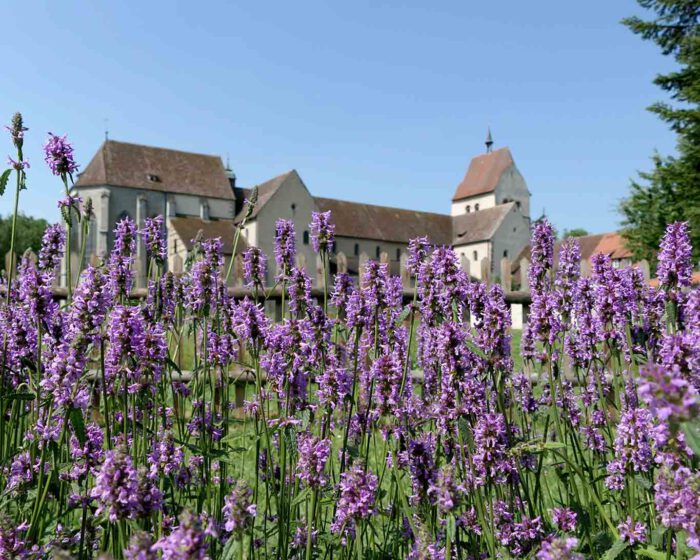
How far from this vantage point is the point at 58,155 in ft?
9.12

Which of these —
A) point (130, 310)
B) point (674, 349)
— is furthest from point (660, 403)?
point (130, 310)

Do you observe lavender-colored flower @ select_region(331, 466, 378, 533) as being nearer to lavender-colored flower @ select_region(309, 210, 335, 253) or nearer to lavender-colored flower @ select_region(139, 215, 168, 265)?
lavender-colored flower @ select_region(309, 210, 335, 253)

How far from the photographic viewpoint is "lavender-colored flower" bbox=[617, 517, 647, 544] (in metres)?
2.21

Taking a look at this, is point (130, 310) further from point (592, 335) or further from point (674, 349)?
point (592, 335)

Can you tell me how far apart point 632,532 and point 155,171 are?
5395 centimetres

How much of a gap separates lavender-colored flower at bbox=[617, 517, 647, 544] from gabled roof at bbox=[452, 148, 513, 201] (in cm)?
6414

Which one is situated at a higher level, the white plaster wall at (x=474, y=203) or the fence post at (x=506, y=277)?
the white plaster wall at (x=474, y=203)

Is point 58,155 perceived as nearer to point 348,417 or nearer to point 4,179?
point 4,179

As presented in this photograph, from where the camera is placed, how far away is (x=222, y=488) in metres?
2.76

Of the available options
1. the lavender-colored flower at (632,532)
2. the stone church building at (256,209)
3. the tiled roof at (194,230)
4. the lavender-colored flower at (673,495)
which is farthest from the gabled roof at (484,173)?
the lavender-colored flower at (673,495)

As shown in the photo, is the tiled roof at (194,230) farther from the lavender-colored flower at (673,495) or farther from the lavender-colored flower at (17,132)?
the lavender-colored flower at (673,495)

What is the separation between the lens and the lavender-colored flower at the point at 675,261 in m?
2.75

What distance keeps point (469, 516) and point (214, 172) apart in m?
54.8

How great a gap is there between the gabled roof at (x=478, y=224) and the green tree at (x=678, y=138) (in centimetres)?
2872
